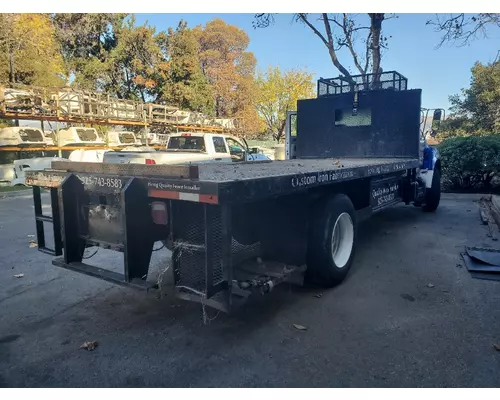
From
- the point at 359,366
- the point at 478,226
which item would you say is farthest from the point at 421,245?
the point at 359,366

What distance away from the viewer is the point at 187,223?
2.98 metres

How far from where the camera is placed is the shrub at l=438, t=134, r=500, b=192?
1100 centimetres

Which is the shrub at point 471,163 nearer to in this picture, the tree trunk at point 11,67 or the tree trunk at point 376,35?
the tree trunk at point 376,35

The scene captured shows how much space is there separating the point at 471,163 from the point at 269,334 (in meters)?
10.7

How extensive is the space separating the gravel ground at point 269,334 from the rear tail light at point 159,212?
1.01 meters

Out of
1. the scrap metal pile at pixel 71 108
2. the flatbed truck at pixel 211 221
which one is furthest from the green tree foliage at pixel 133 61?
the flatbed truck at pixel 211 221

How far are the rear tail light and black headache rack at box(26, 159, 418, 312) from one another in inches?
1.6

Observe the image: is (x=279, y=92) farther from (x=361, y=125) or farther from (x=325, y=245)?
(x=325, y=245)

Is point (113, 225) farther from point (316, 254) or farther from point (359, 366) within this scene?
point (359, 366)

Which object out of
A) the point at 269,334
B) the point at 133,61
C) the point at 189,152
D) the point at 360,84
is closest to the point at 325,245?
the point at 269,334

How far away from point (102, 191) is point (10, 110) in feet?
57.0

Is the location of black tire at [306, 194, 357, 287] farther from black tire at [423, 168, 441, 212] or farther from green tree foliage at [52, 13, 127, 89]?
green tree foliage at [52, 13, 127, 89]

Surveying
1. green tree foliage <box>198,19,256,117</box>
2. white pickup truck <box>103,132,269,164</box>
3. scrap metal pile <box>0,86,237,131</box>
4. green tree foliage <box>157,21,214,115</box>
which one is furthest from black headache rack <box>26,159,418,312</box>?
green tree foliage <box>198,19,256,117</box>

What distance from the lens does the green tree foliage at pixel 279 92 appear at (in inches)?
1515
